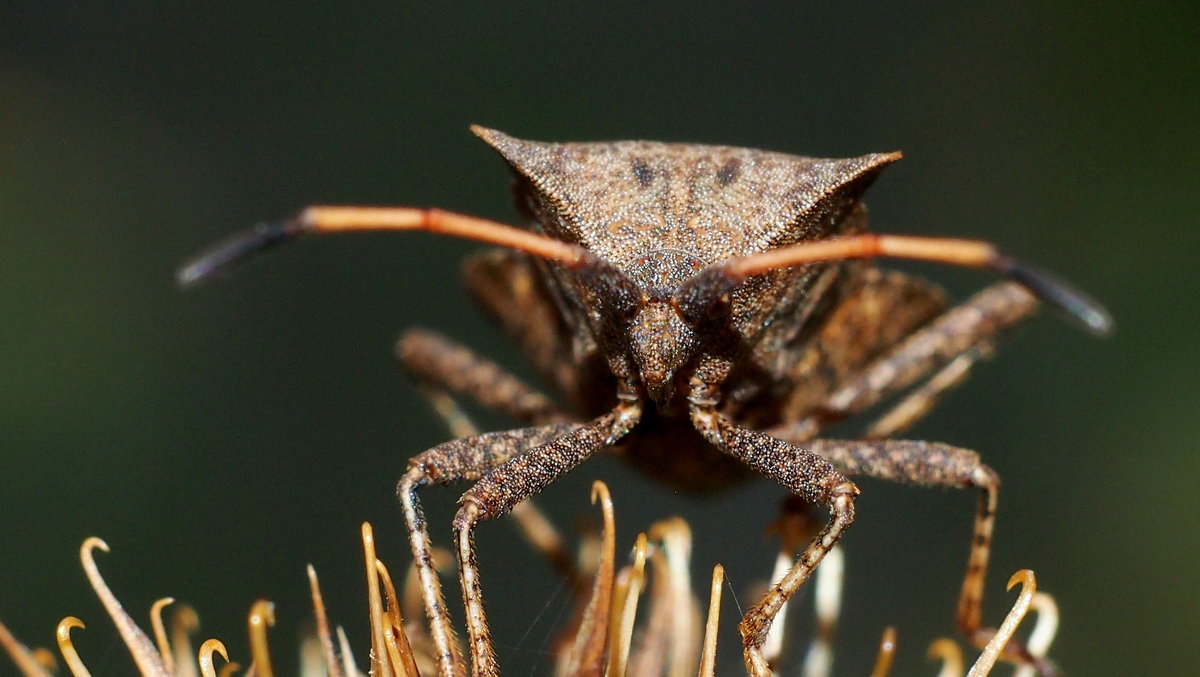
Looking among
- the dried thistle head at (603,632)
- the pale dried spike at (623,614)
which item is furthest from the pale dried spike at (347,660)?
the pale dried spike at (623,614)

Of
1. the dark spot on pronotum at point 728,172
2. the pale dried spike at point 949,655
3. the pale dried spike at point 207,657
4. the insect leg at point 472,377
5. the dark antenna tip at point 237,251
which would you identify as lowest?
the pale dried spike at point 949,655

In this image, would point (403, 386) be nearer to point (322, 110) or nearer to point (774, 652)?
point (322, 110)

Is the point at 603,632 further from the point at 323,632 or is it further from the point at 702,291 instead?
the point at 702,291

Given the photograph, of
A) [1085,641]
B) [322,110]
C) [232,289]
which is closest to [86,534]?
[232,289]

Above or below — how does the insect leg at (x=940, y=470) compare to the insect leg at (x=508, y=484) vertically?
below

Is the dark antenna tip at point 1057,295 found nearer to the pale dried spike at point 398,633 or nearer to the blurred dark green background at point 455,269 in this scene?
the pale dried spike at point 398,633

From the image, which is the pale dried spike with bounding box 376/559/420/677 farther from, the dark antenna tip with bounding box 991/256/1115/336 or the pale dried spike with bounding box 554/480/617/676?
the dark antenna tip with bounding box 991/256/1115/336
